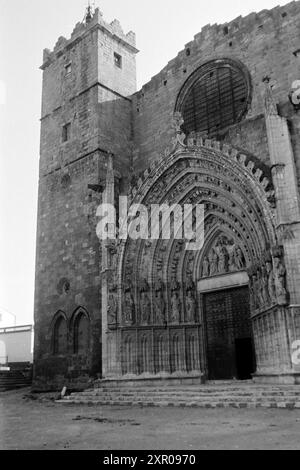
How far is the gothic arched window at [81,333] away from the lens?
579 inches

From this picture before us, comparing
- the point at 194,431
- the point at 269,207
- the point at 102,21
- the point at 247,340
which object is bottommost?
the point at 194,431

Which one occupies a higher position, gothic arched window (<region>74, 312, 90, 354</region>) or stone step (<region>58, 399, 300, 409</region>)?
gothic arched window (<region>74, 312, 90, 354</region>)

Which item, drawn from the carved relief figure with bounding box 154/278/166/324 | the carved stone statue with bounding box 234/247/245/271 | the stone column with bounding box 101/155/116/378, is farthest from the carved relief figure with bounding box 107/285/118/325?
the carved stone statue with bounding box 234/247/245/271

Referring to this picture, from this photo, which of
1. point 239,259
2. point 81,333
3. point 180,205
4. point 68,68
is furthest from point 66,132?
point 239,259

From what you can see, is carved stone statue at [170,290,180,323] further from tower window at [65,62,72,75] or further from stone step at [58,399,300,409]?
tower window at [65,62,72,75]

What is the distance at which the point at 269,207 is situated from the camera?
10875 mm

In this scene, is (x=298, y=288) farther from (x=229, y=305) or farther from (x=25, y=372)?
(x=25, y=372)

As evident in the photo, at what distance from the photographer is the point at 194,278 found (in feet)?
45.6

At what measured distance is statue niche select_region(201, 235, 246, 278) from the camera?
517 inches

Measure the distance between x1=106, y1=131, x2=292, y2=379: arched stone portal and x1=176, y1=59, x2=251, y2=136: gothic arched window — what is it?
1.88m

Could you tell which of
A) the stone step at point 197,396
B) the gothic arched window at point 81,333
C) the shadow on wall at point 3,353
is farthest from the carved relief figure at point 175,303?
the shadow on wall at point 3,353
